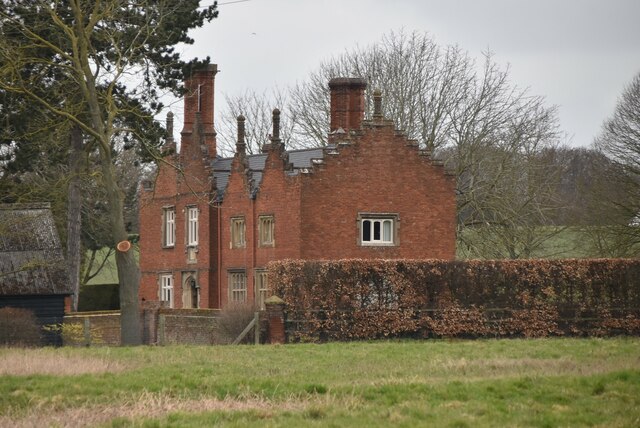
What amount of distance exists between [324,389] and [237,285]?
97.3ft

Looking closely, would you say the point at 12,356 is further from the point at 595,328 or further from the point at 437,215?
the point at 437,215

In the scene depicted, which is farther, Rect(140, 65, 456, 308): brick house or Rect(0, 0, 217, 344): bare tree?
Rect(140, 65, 456, 308): brick house

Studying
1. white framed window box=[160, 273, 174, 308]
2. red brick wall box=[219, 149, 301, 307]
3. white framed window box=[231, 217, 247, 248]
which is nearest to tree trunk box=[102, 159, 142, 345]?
red brick wall box=[219, 149, 301, 307]

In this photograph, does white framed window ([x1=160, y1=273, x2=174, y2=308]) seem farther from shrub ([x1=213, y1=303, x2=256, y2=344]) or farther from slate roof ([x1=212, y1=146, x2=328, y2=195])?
shrub ([x1=213, y1=303, x2=256, y2=344])

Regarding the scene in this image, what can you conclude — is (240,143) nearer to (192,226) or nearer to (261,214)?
(261,214)

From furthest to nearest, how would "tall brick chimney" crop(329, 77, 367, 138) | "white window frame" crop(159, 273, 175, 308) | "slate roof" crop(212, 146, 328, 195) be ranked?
"white window frame" crop(159, 273, 175, 308) < "tall brick chimney" crop(329, 77, 367, 138) < "slate roof" crop(212, 146, 328, 195)

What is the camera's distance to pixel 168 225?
55438 millimetres

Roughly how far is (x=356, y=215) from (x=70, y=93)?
12.6 m

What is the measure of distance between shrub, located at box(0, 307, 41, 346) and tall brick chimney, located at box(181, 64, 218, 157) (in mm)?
17969

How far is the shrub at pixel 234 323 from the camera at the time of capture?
121 feet

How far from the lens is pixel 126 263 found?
3588 centimetres

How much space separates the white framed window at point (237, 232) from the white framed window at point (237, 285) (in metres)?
1.12

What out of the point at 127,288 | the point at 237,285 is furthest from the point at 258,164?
the point at 127,288

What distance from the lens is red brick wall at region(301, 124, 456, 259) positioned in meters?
45.2
